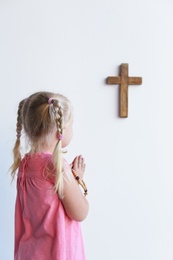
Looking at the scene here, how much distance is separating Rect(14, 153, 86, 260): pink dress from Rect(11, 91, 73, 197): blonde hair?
0.04 metres

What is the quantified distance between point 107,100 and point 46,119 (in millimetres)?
536

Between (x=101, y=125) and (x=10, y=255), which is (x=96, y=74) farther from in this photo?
(x=10, y=255)

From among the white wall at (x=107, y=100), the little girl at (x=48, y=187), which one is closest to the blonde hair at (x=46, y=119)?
the little girl at (x=48, y=187)

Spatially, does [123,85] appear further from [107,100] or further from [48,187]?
[48,187]

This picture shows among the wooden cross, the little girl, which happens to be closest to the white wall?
the wooden cross

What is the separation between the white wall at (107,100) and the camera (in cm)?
157

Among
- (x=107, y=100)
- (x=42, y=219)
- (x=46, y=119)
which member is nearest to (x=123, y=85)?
(x=107, y=100)

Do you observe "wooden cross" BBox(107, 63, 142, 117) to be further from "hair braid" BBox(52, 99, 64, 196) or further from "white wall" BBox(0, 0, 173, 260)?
"hair braid" BBox(52, 99, 64, 196)

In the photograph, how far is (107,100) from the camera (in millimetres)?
1601

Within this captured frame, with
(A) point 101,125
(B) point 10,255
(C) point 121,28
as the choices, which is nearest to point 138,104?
(A) point 101,125

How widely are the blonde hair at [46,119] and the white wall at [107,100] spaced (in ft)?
1.41

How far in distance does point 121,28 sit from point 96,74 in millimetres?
233

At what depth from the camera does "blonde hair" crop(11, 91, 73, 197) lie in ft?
3.60

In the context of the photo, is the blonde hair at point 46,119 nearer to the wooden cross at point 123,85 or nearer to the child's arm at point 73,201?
the child's arm at point 73,201
